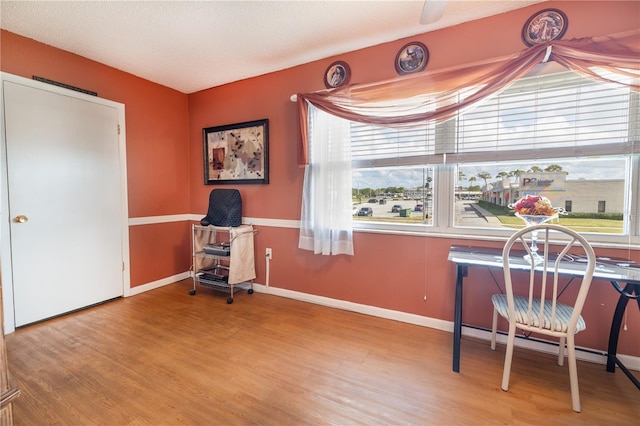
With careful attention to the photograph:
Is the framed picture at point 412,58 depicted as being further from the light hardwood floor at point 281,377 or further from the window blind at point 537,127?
the light hardwood floor at point 281,377

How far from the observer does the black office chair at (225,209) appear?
3.15 m

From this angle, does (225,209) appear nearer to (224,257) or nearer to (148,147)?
(224,257)

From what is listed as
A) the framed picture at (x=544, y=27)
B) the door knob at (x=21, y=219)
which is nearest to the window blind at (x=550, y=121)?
the framed picture at (x=544, y=27)

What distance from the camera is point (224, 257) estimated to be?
118 inches

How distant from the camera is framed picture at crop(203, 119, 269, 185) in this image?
3.12 metres

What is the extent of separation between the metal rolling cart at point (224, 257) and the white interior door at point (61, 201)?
80 centimetres

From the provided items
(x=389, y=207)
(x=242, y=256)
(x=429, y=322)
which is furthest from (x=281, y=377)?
(x=389, y=207)

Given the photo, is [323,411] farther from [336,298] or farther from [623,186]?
[623,186]

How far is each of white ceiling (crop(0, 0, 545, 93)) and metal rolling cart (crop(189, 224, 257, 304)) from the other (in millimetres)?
1784

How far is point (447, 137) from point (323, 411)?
2148 mm

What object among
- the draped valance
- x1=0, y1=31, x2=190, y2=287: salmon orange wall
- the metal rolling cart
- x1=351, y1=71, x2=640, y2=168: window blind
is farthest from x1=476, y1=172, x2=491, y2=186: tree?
x1=0, y1=31, x2=190, y2=287: salmon orange wall

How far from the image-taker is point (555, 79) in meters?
1.98

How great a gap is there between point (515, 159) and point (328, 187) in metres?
1.53

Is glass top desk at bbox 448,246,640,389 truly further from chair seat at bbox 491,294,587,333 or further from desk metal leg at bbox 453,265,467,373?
chair seat at bbox 491,294,587,333
